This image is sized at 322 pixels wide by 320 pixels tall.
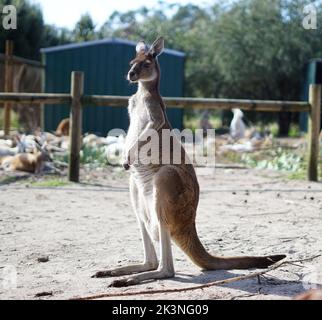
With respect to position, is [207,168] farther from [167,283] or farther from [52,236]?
[167,283]

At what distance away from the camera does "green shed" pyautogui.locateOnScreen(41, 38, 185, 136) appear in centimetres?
1611

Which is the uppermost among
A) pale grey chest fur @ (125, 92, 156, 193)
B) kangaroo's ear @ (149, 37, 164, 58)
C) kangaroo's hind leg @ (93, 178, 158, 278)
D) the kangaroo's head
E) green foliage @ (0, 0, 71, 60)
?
green foliage @ (0, 0, 71, 60)

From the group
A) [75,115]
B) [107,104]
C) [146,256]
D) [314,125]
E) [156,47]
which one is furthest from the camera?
[314,125]

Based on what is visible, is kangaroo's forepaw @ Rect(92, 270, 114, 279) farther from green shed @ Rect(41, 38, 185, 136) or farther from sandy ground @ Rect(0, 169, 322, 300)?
green shed @ Rect(41, 38, 185, 136)

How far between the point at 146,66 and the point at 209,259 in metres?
1.37

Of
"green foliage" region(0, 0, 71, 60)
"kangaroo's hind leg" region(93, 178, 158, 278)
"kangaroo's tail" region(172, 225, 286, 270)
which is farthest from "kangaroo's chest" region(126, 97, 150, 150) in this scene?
"green foliage" region(0, 0, 71, 60)

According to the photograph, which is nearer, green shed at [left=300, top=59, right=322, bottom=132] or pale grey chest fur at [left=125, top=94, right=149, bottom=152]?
pale grey chest fur at [left=125, top=94, right=149, bottom=152]

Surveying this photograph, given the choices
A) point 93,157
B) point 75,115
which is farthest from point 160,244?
point 93,157

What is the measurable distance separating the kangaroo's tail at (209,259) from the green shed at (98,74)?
12189 mm

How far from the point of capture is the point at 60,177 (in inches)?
353

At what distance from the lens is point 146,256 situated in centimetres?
416

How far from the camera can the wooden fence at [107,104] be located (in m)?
8.25

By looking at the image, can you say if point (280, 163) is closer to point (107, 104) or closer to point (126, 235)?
point (107, 104)
